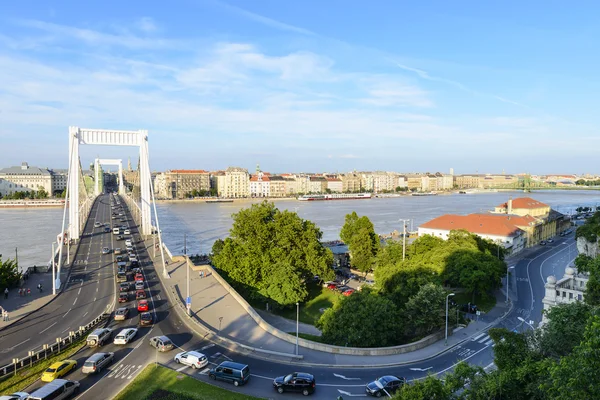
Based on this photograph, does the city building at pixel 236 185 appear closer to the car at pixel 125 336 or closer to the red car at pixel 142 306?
the red car at pixel 142 306

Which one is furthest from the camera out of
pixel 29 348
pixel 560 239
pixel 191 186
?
pixel 191 186

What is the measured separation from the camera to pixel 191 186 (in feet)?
547

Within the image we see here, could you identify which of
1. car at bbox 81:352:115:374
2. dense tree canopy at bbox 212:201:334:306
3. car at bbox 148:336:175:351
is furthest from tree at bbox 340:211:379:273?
car at bbox 81:352:115:374

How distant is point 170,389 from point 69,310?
11.2 metres

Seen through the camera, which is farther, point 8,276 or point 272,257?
point 272,257

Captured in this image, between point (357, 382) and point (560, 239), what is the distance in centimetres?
5015

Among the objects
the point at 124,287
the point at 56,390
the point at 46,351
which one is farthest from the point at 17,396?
the point at 124,287

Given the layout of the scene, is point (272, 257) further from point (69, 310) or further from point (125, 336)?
point (125, 336)

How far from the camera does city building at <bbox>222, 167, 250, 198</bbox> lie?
166 meters

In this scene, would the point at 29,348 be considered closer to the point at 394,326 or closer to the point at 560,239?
the point at 394,326

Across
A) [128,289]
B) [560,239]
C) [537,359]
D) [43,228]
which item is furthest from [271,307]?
[43,228]

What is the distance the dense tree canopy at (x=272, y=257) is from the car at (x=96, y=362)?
12.4 meters

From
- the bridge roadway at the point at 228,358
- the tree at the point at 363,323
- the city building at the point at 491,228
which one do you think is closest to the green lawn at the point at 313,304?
the tree at the point at 363,323

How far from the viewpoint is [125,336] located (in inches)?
672
